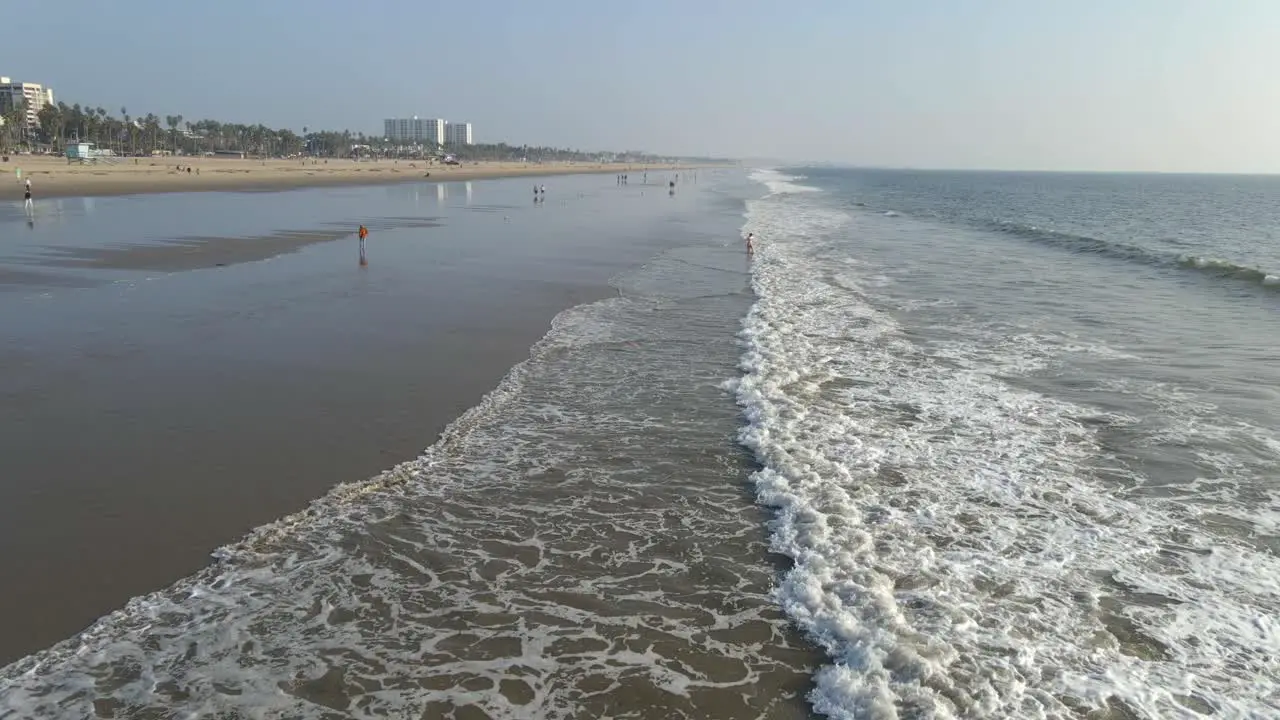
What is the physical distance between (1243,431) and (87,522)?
14472 mm

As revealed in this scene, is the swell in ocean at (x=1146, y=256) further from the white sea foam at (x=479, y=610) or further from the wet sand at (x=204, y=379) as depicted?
the white sea foam at (x=479, y=610)

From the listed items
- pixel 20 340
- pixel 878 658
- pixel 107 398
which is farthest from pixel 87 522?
pixel 20 340

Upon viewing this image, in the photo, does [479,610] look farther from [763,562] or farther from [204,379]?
[204,379]

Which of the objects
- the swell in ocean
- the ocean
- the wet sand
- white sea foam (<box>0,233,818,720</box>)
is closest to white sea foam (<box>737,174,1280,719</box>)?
the ocean

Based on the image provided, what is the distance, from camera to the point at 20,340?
13.5 meters

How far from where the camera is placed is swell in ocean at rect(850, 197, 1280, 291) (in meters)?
27.8

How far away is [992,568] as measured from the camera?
7.03m

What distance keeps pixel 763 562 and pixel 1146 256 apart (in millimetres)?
35387

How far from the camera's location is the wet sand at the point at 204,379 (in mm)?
6836

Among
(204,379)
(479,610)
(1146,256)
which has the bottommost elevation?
(479,610)

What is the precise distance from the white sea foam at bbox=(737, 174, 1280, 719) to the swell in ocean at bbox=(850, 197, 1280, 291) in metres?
22.3

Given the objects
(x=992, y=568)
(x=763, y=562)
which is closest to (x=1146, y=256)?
(x=992, y=568)

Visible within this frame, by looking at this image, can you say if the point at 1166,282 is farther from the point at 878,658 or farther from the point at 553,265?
the point at 878,658

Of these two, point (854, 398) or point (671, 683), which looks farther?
point (854, 398)
